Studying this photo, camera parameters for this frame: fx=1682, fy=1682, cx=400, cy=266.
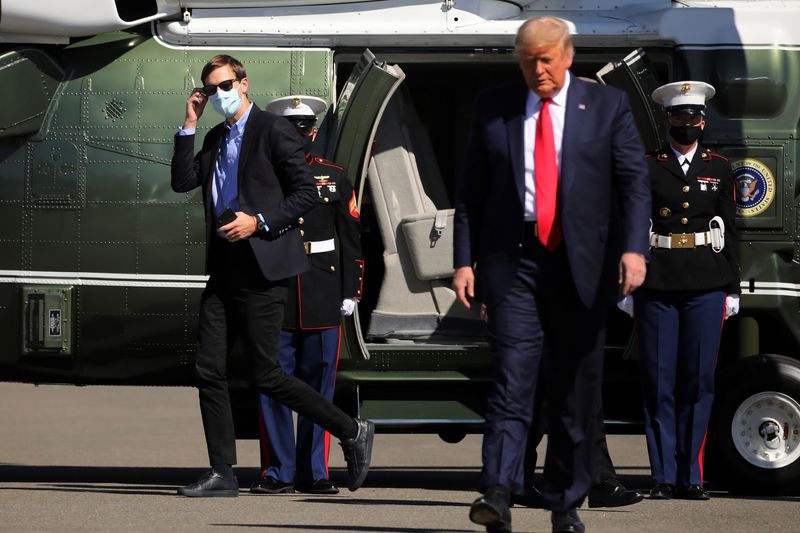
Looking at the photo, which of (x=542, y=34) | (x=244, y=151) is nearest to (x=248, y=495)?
(x=244, y=151)

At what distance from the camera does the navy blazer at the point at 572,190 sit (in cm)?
601

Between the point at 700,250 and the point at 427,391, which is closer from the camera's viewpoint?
the point at 700,250

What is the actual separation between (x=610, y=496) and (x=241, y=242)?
6.57 feet

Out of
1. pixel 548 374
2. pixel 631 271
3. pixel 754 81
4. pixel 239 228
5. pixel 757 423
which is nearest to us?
pixel 631 271

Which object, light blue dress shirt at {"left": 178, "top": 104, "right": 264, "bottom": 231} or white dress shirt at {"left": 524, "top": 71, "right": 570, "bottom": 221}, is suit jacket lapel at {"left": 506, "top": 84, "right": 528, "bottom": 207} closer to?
white dress shirt at {"left": 524, "top": 71, "right": 570, "bottom": 221}

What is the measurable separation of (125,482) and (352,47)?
2.62 meters

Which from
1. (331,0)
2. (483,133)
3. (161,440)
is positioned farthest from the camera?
(161,440)

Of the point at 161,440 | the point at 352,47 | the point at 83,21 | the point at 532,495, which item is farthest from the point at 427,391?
the point at 161,440

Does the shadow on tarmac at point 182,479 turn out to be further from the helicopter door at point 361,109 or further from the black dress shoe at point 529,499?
the helicopter door at point 361,109

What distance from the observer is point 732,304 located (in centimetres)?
822

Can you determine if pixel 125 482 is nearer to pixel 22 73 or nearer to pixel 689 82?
pixel 22 73

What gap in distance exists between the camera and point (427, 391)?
8734mm

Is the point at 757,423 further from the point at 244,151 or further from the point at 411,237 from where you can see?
the point at 244,151

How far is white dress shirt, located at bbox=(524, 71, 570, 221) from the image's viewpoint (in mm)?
6047
